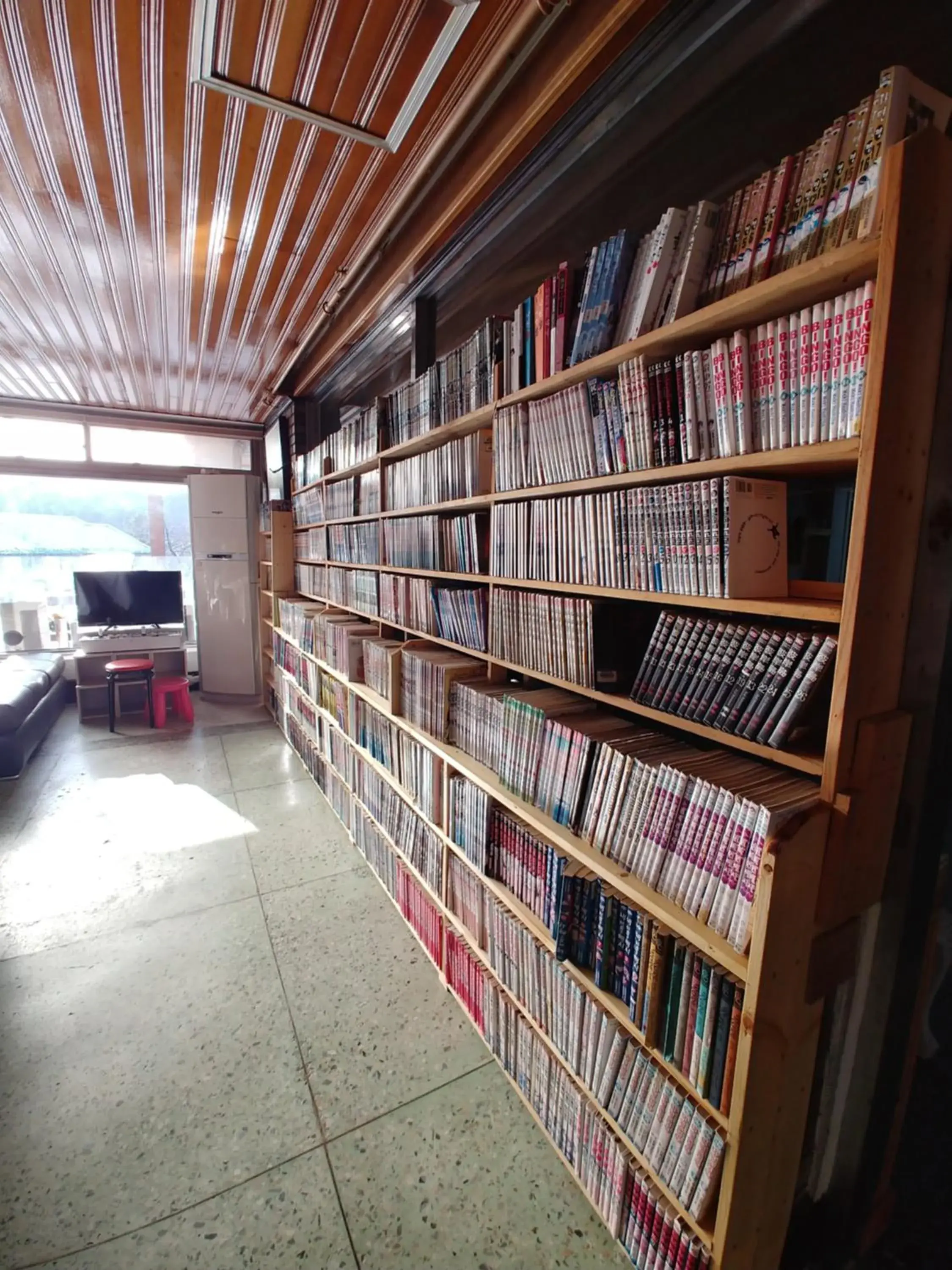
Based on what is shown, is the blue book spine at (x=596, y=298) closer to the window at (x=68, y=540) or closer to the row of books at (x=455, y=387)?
the row of books at (x=455, y=387)

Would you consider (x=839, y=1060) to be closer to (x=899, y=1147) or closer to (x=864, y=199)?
(x=899, y=1147)

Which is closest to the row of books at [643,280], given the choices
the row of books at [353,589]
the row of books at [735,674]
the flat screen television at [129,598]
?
the row of books at [735,674]

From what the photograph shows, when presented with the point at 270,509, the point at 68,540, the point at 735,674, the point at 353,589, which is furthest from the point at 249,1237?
the point at 68,540

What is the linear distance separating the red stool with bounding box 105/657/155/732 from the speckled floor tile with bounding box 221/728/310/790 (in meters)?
0.89

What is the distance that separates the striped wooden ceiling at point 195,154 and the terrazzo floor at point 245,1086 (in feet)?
8.52

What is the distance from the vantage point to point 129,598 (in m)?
4.89

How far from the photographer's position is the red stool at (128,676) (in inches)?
165

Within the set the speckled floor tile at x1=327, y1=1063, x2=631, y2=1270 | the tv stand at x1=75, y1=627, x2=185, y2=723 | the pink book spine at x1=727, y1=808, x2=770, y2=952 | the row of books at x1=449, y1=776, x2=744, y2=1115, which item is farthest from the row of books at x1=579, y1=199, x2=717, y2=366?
the tv stand at x1=75, y1=627, x2=185, y2=723

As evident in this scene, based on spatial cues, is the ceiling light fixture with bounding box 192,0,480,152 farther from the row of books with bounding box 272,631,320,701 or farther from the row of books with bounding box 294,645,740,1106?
the row of books with bounding box 272,631,320,701

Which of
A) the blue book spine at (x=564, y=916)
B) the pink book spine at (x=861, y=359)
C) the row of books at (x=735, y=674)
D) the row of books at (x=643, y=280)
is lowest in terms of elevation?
the blue book spine at (x=564, y=916)

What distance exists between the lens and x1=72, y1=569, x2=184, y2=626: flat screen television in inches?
186

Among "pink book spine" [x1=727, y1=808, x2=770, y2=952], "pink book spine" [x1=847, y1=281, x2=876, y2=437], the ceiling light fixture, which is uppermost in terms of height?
the ceiling light fixture

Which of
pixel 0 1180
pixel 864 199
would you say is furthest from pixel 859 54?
pixel 0 1180

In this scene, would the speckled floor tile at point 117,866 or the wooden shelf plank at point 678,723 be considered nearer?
the wooden shelf plank at point 678,723
